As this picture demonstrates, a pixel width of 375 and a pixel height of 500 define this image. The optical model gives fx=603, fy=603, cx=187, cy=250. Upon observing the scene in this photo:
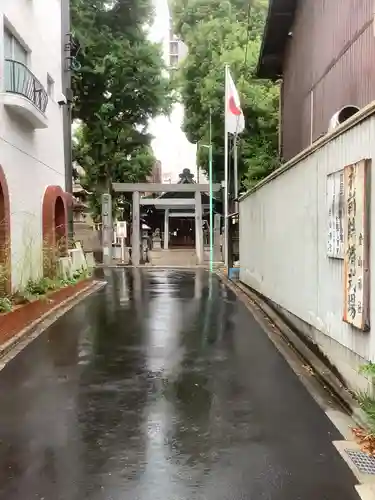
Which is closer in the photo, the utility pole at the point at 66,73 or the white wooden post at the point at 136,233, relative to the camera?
the utility pole at the point at 66,73

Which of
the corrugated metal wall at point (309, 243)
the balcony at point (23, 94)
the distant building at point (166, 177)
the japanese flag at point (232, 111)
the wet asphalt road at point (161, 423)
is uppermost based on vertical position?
the distant building at point (166, 177)

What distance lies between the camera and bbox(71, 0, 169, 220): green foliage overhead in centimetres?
2845

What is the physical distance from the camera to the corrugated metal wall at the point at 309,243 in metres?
6.49

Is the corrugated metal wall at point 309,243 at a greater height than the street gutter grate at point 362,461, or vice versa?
the corrugated metal wall at point 309,243

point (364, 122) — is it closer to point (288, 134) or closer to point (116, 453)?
point (116, 453)

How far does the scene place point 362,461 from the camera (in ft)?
15.8

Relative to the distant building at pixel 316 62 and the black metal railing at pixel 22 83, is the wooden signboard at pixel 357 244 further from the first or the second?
the black metal railing at pixel 22 83

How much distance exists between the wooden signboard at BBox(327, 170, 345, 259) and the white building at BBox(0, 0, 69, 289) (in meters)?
6.77

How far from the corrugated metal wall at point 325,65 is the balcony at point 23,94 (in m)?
6.62

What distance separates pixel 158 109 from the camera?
3181 cm

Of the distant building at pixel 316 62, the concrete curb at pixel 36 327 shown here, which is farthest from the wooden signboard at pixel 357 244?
the concrete curb at pixel 36 327

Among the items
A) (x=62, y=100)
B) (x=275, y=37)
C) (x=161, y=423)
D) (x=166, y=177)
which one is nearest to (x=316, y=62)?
(x=275, y=37)

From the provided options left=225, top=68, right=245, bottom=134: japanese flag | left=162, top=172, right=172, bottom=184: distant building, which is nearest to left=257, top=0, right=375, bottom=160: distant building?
left=225, top=68, right=245, bottom=134: japanese flag

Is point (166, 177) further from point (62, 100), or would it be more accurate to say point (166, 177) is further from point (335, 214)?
point (335, 214)
